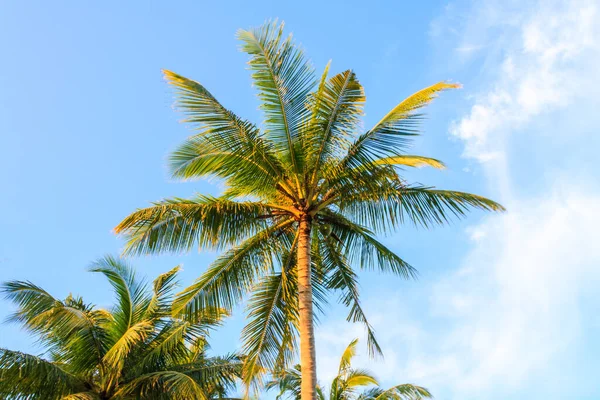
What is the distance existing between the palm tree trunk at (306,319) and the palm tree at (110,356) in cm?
345

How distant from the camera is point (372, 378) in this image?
19.5m

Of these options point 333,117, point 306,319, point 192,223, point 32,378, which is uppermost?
point 333,117

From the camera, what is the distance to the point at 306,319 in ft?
34.7

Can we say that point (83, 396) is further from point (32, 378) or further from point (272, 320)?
point (272, 320)

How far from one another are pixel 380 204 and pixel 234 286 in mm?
3218

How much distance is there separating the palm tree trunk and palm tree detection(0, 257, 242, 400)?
11.3 ft

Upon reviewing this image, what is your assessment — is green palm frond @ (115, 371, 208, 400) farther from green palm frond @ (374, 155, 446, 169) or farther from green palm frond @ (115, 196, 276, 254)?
green palm frond @ (374, 155, 446, 169)

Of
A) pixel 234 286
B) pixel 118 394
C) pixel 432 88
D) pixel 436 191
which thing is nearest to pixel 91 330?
pixel 118 394

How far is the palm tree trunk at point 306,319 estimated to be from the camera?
10023mm

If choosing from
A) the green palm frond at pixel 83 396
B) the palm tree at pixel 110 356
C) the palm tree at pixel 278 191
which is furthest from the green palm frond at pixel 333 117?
the green palm frond at pixel 83 396

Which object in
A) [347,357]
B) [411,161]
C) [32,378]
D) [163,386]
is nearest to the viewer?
[411,161]

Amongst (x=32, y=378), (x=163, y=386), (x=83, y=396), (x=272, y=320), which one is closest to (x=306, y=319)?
(x=272, y=320)

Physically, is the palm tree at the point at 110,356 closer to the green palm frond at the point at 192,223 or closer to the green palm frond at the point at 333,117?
the green palm frond at the point at 192,223

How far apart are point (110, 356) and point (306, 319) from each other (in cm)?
574
